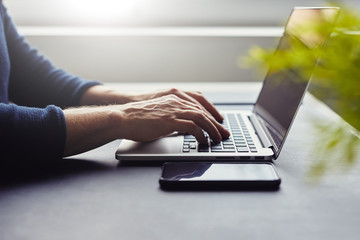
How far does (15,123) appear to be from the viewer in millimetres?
624

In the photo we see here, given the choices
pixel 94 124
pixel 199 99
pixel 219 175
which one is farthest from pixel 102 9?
pixel 219 175

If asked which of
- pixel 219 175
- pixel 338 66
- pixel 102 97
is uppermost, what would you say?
pixel 338 66

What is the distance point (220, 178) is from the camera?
561 millimetres

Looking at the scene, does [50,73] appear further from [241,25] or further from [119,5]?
[241,25]

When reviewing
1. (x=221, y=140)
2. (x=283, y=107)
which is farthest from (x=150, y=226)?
(x=283, y=107)

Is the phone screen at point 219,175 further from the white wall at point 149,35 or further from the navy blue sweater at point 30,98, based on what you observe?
the white wall at point 149,35

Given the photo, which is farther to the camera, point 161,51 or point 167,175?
point 161,51

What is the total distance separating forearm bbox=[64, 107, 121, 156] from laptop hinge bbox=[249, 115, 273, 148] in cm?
27

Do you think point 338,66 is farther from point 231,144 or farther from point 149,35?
point 149,35

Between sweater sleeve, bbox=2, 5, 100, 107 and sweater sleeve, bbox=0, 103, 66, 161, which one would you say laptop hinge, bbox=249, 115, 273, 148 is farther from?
sweater sleeve, bbox=2, 5, 100, 107

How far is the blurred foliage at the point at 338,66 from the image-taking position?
278 mm

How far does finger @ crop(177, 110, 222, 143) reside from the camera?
0.70 metres

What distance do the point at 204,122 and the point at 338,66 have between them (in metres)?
0.43

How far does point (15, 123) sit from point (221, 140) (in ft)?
1.19
